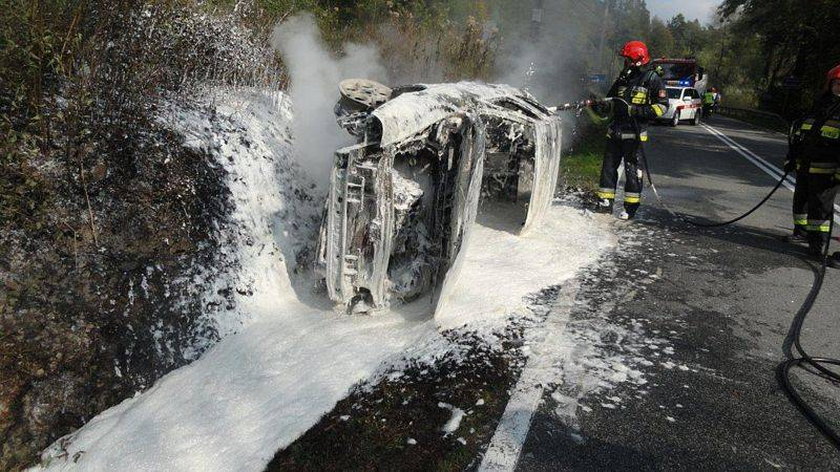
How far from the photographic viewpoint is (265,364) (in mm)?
3324

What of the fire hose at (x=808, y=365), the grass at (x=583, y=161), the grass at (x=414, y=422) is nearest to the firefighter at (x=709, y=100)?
the grass at (x=583, y=161)

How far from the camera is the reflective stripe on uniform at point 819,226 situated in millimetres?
5273

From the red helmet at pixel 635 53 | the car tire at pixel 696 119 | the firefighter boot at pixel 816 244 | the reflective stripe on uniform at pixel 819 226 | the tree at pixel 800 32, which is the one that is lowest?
the firefighter boot at pixel 816 244

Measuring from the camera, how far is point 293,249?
179 inches

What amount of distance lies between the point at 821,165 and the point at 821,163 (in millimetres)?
21

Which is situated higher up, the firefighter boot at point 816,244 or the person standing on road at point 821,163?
the person standing on road at point 821,163

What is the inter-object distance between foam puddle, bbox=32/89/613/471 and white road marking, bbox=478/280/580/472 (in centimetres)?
35

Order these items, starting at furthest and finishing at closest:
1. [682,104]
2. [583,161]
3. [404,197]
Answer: [682,104] → [583,161] → [404,197]

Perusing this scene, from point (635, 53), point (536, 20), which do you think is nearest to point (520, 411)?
point (635, 53)

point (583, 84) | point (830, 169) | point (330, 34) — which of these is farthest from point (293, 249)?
point (583, 84)

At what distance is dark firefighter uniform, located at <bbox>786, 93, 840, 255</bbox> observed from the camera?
207 inches

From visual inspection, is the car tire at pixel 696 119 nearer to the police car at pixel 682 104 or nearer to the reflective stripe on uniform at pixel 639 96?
the police car at pixel 682 104

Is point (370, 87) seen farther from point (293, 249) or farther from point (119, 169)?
point (119, 169)

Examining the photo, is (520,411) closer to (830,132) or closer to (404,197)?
(404,197)
